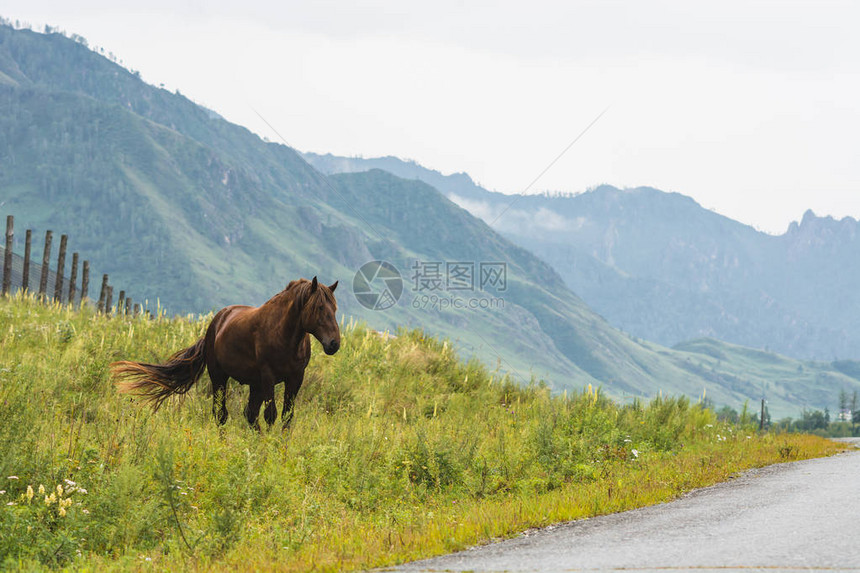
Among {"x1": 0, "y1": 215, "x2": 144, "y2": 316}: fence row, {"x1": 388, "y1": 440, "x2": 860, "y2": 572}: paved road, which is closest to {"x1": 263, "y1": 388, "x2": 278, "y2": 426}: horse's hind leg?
{"x1": 388, "y1": 440, "x2": 860, "y2": 572}: paved road

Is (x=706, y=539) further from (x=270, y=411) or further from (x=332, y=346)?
(x=270, y=411)

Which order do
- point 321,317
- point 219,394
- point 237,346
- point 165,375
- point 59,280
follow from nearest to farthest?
point 321,317 < point 237,346 < point 219,394 < point 165,375 < point 59,280

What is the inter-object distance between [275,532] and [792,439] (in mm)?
12680

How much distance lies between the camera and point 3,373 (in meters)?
11.0

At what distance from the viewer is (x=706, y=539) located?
6.16 m

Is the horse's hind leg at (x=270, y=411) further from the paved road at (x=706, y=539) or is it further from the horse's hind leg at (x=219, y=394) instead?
the paved road at (x=706, y=539)

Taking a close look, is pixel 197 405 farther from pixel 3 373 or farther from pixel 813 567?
pixel 813 567

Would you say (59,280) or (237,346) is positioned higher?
(59,280)

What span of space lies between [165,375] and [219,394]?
0.87 meters

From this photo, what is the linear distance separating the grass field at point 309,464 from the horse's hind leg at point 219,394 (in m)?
0.25

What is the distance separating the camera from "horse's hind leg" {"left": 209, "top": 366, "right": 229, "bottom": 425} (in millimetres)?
11078

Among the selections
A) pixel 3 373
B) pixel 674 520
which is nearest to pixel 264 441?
pixel 3 373

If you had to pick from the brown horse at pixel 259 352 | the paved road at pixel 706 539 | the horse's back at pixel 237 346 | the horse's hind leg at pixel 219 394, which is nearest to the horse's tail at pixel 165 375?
the brown horse at pixel 259 352

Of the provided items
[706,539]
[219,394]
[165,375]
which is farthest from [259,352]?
[706,539]
